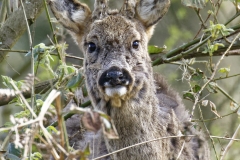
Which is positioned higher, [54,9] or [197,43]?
[54,9]

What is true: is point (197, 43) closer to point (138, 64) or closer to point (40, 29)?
point (138, 64)

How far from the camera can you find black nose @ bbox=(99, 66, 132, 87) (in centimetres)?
573

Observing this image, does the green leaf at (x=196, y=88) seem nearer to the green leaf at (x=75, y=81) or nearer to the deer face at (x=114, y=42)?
the deer face at (x=114, y=42)

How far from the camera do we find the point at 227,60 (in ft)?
46.8

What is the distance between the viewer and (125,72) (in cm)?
589

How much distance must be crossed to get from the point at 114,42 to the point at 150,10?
95 cm

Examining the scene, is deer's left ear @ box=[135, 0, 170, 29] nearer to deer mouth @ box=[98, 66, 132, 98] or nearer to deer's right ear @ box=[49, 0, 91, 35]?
deer's right ear @ box=[49, 0, 91, 35]

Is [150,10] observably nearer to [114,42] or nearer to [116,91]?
[114,42]

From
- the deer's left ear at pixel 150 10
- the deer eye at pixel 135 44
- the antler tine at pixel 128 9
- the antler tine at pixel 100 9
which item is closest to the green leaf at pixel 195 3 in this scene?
the deer's left ear at pixel 150 10

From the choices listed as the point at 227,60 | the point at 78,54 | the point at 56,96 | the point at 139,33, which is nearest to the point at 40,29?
the point at 78,54

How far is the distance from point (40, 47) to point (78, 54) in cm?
622

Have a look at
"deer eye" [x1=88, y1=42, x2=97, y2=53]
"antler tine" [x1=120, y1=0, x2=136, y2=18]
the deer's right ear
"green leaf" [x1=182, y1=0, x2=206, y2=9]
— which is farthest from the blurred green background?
"green leaf" [x1=182, y1=0, x2=206, y2=9]

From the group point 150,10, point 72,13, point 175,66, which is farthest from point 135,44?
point 175,66

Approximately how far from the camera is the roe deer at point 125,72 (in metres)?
6.05
